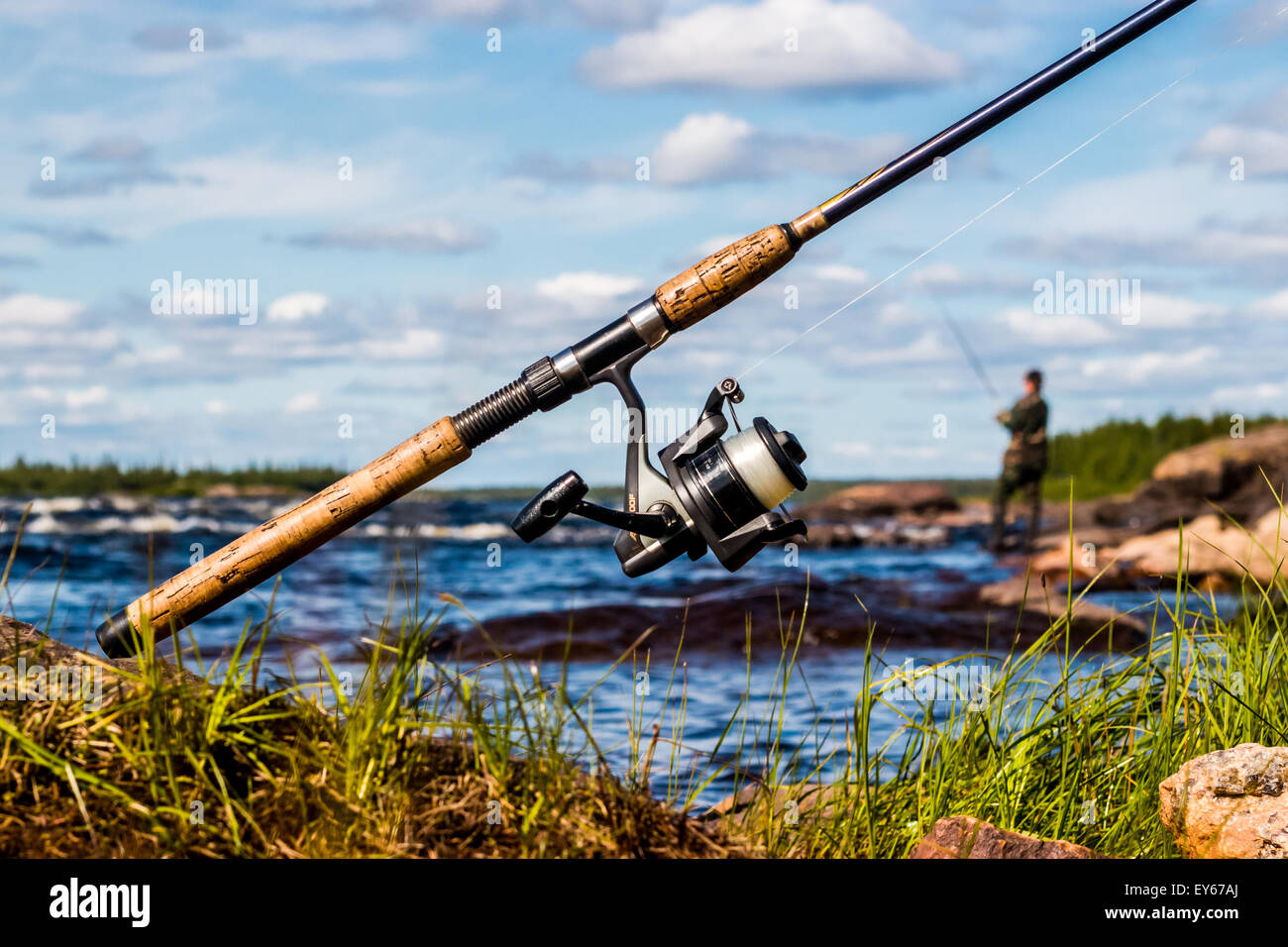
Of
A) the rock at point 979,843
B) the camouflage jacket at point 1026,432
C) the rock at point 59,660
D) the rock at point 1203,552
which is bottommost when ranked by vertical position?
the rock at point 979,843

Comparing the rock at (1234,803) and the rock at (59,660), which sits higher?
the rock at (59,660)

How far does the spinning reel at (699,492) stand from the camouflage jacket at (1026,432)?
Answer: 47.7ft

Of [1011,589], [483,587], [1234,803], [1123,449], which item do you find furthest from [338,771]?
[1123,449]

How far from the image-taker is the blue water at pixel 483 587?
461cm

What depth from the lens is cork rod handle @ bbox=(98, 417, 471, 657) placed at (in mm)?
2963

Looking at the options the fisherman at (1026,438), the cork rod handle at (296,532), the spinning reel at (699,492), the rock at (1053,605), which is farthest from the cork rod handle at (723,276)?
the fisherman at (1026,438)

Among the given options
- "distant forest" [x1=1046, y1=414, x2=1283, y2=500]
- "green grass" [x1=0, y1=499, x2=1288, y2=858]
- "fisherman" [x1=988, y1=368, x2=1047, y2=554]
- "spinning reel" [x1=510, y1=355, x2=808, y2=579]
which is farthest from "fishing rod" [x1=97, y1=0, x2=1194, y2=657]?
"distant forest" [x1=1046, y1=414, x2=1283, y2=500]

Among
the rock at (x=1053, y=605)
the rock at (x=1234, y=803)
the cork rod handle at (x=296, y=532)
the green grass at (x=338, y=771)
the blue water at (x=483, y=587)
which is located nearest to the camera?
the green grass at (x=338, y=771)

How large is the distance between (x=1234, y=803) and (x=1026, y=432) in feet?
46.4

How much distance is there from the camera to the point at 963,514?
27750mm

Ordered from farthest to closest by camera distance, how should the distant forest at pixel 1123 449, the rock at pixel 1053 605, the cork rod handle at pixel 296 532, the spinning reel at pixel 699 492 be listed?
the distant forest at pixel 1123 449
the rock at pixel 1053 605
the cork rod handle at pixel 296 532
the spinning reel at pixel 699 492

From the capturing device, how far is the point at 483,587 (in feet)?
56.2

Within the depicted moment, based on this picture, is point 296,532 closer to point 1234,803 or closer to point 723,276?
point 723,276

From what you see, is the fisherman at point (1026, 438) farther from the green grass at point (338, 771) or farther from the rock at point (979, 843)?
the green grass at point (338, 771)
